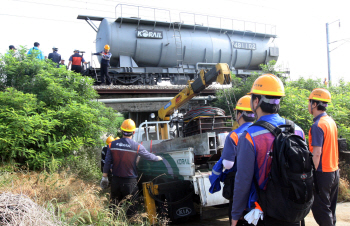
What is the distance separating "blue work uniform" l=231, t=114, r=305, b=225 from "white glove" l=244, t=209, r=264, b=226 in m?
0.07

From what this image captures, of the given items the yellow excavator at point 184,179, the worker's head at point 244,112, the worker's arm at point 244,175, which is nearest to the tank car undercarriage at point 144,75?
the yellow excavator at point 184,179

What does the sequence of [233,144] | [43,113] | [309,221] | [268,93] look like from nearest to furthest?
[268,93], [233,144], [309,221], [43,113]

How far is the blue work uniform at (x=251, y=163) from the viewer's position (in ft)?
6.56

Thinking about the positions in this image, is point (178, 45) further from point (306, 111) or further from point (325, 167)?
point (325, 167)

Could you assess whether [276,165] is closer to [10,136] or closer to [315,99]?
[315,99]

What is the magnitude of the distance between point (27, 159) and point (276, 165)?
6.11 metres

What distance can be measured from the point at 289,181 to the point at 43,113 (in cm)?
613

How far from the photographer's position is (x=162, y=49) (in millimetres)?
14688

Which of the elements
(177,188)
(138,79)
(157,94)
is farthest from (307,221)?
(138,79)

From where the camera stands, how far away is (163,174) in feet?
15.8

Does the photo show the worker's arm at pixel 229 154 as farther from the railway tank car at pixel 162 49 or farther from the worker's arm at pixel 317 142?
the railway tank car at pixel 162 49

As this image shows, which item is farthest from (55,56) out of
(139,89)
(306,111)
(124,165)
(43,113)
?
A: (306,111)

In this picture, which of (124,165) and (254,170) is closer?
(254,170)

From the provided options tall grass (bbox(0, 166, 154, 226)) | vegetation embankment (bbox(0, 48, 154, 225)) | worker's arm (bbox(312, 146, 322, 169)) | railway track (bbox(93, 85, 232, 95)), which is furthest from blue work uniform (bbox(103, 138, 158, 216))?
railway track (bbox(93, 85, 232, 95))
